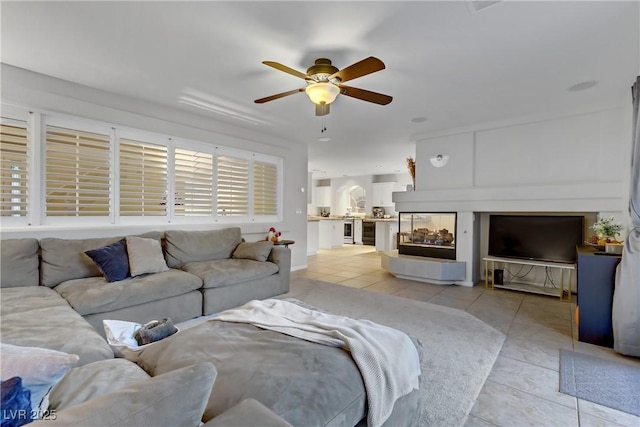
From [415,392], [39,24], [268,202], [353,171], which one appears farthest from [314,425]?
[353,171]

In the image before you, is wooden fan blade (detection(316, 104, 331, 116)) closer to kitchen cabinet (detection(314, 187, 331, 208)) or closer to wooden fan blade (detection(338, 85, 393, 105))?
wooden fan blade (detection(338, 85, 393, 105))

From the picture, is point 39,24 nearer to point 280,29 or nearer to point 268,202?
point 280,29

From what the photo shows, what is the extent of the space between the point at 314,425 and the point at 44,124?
12.9 ft

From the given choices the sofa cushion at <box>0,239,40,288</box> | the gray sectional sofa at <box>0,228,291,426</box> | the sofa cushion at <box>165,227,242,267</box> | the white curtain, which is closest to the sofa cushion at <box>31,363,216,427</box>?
the gray sectional sofa at <box>0,228,291,426</box>

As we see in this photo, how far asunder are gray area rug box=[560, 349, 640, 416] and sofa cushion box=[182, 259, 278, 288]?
9.80 ft

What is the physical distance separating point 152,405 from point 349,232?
9.88 metres

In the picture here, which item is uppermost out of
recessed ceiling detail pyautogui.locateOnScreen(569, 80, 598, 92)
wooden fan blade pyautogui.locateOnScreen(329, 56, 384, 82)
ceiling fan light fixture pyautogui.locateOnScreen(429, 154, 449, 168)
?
recessed ceiling detail pyautogui.locateOnScreen(569, 80, 598, 92)

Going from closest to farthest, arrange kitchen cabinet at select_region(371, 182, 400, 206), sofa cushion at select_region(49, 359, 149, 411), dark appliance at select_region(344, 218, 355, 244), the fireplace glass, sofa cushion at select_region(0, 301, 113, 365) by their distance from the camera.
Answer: sofa cushion at select_region(49, 359, 149, 411) → sofa cushion at select_region(0, 301, 113, 365) → the fireplace glass → kitchen cabinet at select_region(371, 182, 400, 206) → dark appliance at select_region(344, 218, 355, 244)

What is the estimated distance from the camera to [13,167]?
291cm

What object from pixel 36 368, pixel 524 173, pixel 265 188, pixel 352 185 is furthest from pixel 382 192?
pixel 36 368

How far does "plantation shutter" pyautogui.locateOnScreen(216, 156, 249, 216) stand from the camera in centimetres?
469

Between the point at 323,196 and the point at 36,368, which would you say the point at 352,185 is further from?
the point at 36,368

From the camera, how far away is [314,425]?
3.27 feet

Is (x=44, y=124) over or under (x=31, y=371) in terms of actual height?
over
